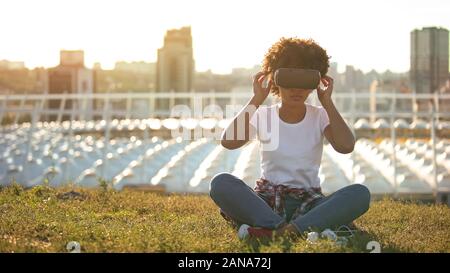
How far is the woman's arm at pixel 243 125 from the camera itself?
5293 millimetres

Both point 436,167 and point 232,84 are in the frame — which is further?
point 232,84

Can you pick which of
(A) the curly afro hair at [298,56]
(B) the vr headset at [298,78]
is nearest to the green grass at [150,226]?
(B) the vr headset at [298,78]

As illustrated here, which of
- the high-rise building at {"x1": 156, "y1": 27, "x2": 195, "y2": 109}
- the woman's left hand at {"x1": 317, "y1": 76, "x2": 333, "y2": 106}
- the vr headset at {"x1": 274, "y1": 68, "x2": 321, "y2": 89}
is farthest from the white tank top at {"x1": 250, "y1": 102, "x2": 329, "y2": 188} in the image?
the high-rise building at {"x1": 156, "y1": 27, "x2": 195, "y2": 109}

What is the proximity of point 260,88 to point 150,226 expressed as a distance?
1.05 meters

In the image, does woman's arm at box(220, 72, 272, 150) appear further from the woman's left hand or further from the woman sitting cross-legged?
the woman's left hand

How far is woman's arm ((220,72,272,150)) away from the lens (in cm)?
529

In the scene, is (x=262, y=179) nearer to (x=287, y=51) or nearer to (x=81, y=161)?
(x=287, y=51)

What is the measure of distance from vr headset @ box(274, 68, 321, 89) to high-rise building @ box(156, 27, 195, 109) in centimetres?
6697

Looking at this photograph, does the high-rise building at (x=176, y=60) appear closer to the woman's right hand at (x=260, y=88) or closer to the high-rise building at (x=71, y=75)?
the high-rise building at (x=71, y=75)

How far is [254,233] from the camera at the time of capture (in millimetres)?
4711

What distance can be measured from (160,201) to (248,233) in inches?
97.6

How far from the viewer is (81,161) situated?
926 inches

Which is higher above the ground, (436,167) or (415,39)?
(415,39)
